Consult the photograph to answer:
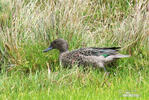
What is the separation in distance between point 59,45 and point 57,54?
0.40 m

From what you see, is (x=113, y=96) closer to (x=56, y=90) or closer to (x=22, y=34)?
(x=56, y=90)

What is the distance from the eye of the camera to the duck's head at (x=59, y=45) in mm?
6714

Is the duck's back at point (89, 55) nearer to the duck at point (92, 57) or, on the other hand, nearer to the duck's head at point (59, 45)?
the duck at point (92, 57)

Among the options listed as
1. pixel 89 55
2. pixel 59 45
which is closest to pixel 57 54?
pixel 59 45

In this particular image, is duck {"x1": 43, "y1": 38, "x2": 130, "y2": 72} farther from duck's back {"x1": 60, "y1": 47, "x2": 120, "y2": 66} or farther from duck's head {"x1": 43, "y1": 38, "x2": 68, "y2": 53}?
duck's head {"x1": 43, "y1": 38, "x2": 68, "y2": 53}

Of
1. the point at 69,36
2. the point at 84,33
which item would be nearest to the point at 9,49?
the point at 69,36

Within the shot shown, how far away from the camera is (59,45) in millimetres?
6734

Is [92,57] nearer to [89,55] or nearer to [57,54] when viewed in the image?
[89,55]

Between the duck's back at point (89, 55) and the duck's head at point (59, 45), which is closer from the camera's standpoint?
the duck's back at point (89, 55)

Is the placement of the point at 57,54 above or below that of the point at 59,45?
below

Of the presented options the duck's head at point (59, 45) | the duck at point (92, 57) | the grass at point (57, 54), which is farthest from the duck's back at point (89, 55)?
the duck's head at point (59, 45)

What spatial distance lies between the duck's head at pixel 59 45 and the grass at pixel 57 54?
181 millimetres

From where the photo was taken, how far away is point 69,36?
7.20 m

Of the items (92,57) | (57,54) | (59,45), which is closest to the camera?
(92,57)
